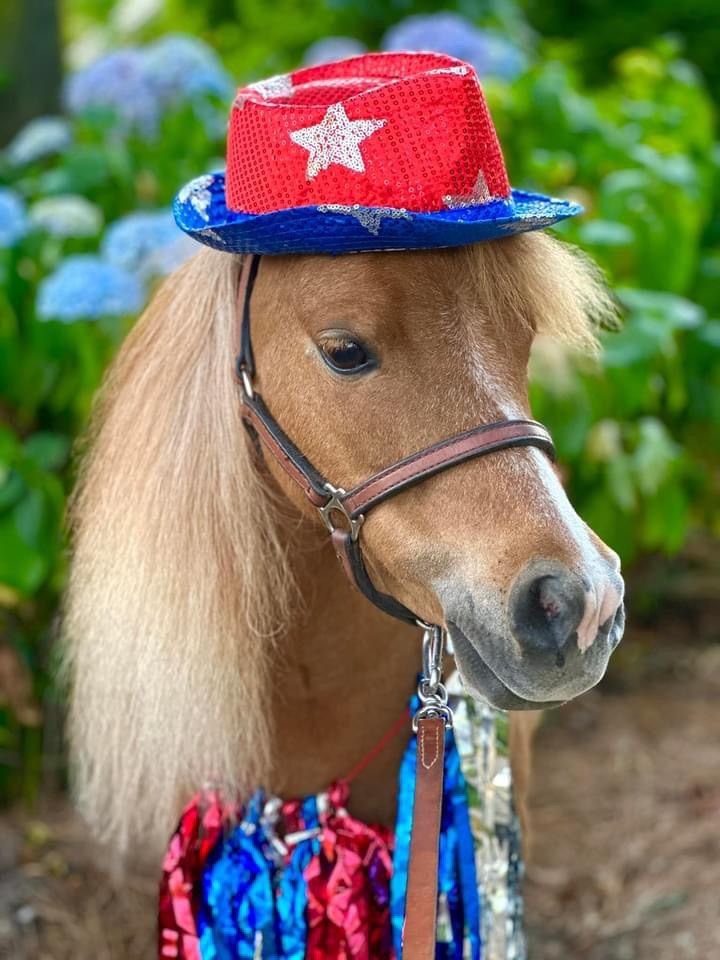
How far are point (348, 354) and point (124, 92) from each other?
2.22 meters

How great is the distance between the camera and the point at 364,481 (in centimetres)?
123

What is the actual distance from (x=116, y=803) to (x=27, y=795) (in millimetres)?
1051

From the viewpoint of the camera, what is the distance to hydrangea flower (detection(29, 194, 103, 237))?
8.02 ft

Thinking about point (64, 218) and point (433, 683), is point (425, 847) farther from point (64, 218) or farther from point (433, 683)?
point (64, 218)

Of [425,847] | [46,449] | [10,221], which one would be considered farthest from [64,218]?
[425,847]

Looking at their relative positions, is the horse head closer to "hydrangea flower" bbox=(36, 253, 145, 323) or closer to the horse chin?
the horse chin

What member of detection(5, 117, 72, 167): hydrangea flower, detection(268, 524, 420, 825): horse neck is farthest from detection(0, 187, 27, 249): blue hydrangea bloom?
detection(268, 524, 420, 825): horse neck

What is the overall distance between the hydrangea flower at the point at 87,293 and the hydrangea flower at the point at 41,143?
2.01ft

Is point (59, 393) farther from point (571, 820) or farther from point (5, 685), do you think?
point (571, 820)

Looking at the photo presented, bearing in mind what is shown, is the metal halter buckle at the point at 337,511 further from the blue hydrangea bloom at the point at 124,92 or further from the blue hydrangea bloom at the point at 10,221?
the blue hydrangea bloom at the point at 124,92

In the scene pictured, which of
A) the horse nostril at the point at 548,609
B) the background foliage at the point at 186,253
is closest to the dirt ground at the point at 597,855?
the background foliage at the point at 186,253

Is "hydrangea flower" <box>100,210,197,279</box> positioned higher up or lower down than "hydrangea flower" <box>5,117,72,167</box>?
lower down

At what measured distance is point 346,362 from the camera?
1.23 m

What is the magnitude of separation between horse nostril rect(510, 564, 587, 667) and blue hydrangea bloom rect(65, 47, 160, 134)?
8.12ft
